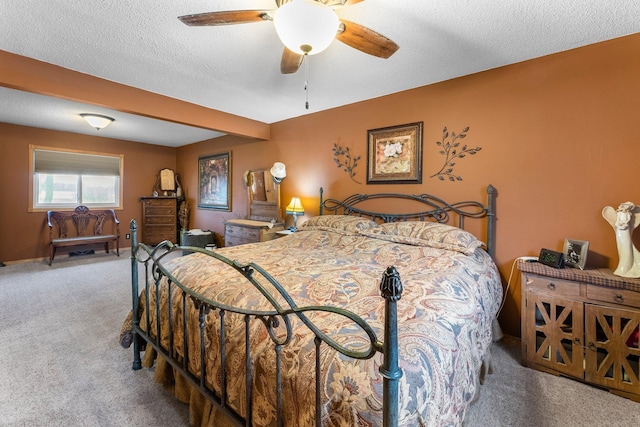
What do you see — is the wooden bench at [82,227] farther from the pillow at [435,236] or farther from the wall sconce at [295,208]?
the pillow at [435,236]

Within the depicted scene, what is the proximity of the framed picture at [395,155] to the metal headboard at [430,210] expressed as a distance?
0.18 m

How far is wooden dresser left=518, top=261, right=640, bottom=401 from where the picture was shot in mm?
1742

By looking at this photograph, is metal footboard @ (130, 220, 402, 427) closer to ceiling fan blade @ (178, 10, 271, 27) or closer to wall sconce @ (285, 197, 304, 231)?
ceiling fan blade @ (178, 10, 271, 27)

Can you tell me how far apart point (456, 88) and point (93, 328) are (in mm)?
4093

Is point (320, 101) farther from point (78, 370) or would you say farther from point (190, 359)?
point (78, 370)

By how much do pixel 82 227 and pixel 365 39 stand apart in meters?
6.25

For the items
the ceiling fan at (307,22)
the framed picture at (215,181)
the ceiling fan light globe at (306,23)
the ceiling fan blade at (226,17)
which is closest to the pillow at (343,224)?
the ceiling fan at (307,22)

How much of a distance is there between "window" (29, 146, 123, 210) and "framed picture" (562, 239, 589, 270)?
716 centimetres

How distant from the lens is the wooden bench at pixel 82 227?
16.3ft

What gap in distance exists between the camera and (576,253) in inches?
80.2

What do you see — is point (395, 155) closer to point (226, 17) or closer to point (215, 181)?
point (226, 17)

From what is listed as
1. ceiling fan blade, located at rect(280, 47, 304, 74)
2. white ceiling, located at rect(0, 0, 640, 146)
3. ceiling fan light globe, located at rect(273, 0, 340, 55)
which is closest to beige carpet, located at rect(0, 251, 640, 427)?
ceiling fan light globe, located at rect(273, 0, 340, 55)

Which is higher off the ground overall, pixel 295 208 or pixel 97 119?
pixel 97 119

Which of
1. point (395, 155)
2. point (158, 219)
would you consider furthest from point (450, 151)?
point (158, 219)
